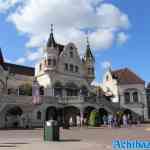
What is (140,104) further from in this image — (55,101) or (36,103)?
(36,103)

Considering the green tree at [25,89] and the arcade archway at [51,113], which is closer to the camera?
the arcade archway at [51,113]

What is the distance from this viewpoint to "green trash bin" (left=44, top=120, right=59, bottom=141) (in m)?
20.1

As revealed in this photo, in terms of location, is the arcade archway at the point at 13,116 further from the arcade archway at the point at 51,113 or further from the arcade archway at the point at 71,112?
the arcade archway at the point at 71,112

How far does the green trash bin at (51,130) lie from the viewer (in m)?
20.1

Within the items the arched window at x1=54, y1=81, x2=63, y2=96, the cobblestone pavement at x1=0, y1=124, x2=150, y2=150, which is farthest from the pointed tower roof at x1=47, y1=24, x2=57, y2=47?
the cobblestone pavement at x1=0, y1=124, x2=150, y2=150

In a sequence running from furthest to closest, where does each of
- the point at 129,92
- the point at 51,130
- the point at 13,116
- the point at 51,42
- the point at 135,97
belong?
1. the point at 129,92
2. the point at 135,97
3. the point at 51,42
4. the point at 13,116
5. the point at 51,130

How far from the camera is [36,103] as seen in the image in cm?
4850

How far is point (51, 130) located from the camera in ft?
66.5

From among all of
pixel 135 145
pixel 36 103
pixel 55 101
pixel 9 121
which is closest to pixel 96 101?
pixel 55 101

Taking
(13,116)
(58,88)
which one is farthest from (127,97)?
(13,116)

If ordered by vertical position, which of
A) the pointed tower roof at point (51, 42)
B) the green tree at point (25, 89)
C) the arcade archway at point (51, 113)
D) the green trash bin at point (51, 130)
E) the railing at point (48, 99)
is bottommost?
the green trash bin at point (51, 130)

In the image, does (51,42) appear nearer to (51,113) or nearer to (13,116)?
(51,113)

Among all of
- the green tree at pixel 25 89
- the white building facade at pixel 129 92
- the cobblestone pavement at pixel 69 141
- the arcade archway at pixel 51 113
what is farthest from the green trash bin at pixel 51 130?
the white building facade at pixel 129 92

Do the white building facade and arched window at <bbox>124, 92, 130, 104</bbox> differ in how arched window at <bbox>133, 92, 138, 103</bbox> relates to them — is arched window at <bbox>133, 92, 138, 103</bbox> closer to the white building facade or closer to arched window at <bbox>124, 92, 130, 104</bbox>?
the white building facade
